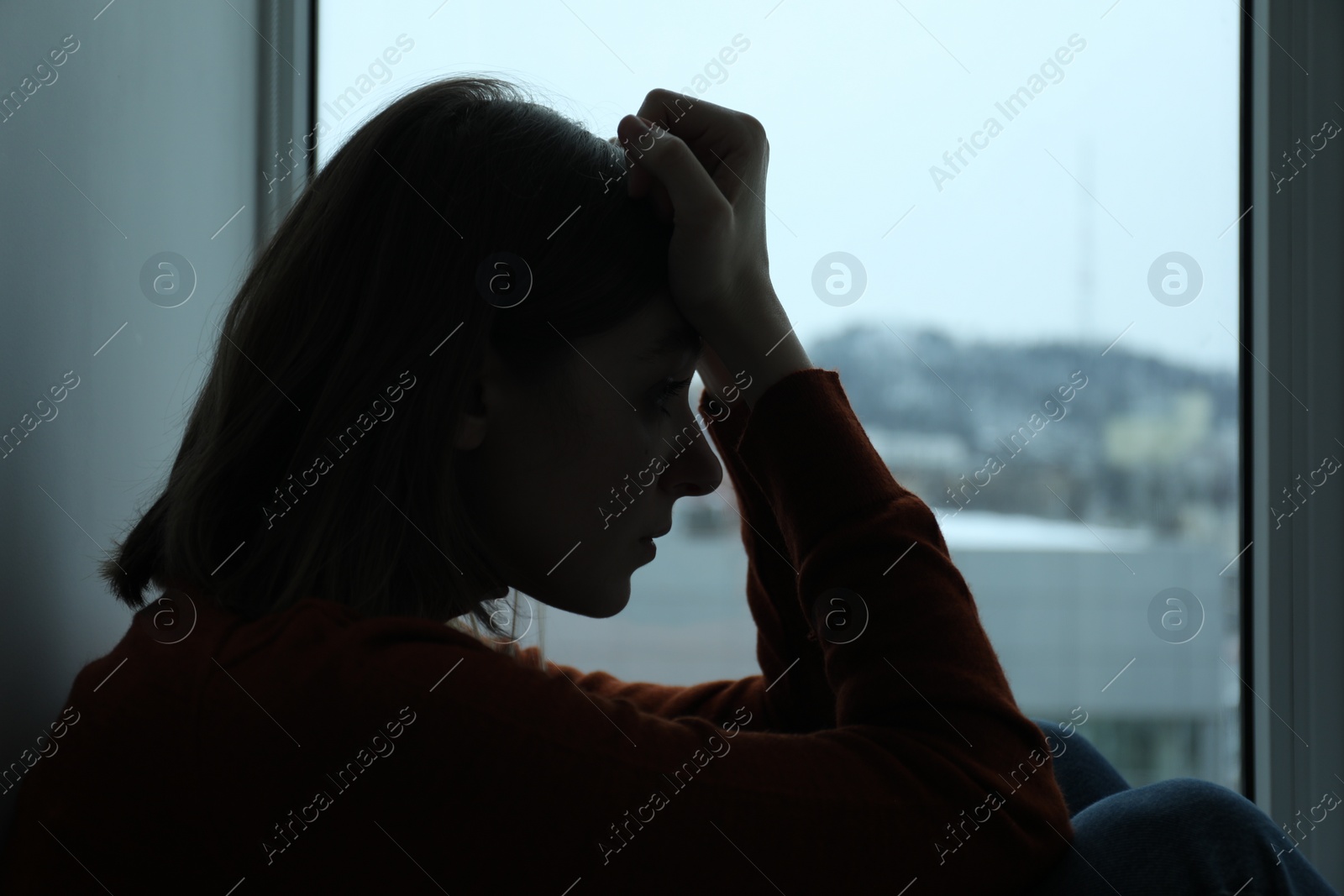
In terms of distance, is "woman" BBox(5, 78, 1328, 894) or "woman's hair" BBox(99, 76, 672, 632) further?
"woman's hair" BBox(99, 76, 672, 632)

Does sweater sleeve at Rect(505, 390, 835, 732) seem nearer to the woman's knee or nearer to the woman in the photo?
the woman

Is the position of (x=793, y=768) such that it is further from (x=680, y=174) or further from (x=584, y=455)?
(x=680, y=174)

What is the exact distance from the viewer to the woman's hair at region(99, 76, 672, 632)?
23.9 inches

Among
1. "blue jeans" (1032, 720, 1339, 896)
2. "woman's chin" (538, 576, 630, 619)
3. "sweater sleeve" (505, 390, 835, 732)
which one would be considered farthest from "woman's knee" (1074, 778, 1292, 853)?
"woman's chin" (538, 576, 630, 619)

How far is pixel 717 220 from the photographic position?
0.67 meters

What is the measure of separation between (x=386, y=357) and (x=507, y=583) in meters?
0.20

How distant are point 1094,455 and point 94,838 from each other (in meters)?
1.02

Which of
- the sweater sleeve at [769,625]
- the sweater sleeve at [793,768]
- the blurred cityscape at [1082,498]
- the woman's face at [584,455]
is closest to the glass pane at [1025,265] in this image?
the blurred cityscape at [1082,498]

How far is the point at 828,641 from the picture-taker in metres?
0.64

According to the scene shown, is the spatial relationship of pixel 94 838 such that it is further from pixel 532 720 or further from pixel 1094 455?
pixel 1094 455

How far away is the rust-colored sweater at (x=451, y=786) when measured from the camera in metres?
0.49

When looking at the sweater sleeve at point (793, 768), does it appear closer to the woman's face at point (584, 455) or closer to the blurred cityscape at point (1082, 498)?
the woman's face at point (584, 455)

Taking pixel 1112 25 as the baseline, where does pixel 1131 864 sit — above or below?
below

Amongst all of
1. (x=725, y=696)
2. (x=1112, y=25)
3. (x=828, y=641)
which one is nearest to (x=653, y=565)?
(x=725, y=696)
